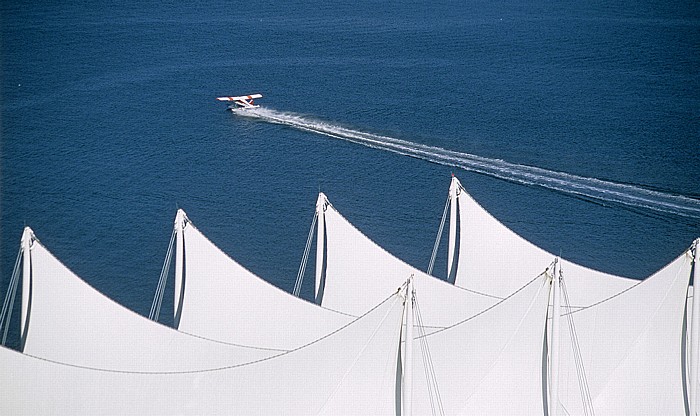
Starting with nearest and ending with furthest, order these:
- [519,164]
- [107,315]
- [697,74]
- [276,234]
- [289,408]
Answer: [289,408], [107,315], [276,234], [519,164], [697,74]

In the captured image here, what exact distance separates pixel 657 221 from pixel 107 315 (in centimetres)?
4369

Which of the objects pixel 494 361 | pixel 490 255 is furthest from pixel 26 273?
pixel 490 255

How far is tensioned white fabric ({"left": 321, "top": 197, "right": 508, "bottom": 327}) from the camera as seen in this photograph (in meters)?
43.2

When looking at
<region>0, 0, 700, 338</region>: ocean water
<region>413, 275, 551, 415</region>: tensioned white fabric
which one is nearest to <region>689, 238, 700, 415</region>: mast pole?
<region>413, 275, 551, 415</region>: tensioned white fabric

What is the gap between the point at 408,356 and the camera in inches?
1350

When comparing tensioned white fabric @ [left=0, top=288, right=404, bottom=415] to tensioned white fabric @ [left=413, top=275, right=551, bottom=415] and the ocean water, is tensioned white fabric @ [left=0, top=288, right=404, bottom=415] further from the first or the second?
the ocean water

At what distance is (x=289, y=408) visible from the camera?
115 feet

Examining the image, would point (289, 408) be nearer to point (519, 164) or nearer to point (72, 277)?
point (72, 277)

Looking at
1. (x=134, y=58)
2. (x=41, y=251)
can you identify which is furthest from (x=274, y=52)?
(x=41, y=251)

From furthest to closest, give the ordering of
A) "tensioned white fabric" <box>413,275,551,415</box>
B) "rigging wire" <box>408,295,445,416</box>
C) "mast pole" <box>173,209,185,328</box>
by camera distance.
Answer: "mast pole" <box>173,209,185,328</box> < "tensioned white fabric" <box>413,275,551,415</box> < "rigging wire" <box>408,295,445,416</box>

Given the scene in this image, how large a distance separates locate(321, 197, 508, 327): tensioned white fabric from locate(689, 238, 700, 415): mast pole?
28.5 feet

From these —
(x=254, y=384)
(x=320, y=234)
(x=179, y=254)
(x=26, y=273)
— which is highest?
(x=320, y=234)

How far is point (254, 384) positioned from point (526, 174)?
46.1m

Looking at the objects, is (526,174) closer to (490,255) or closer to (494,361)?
(490,255)
